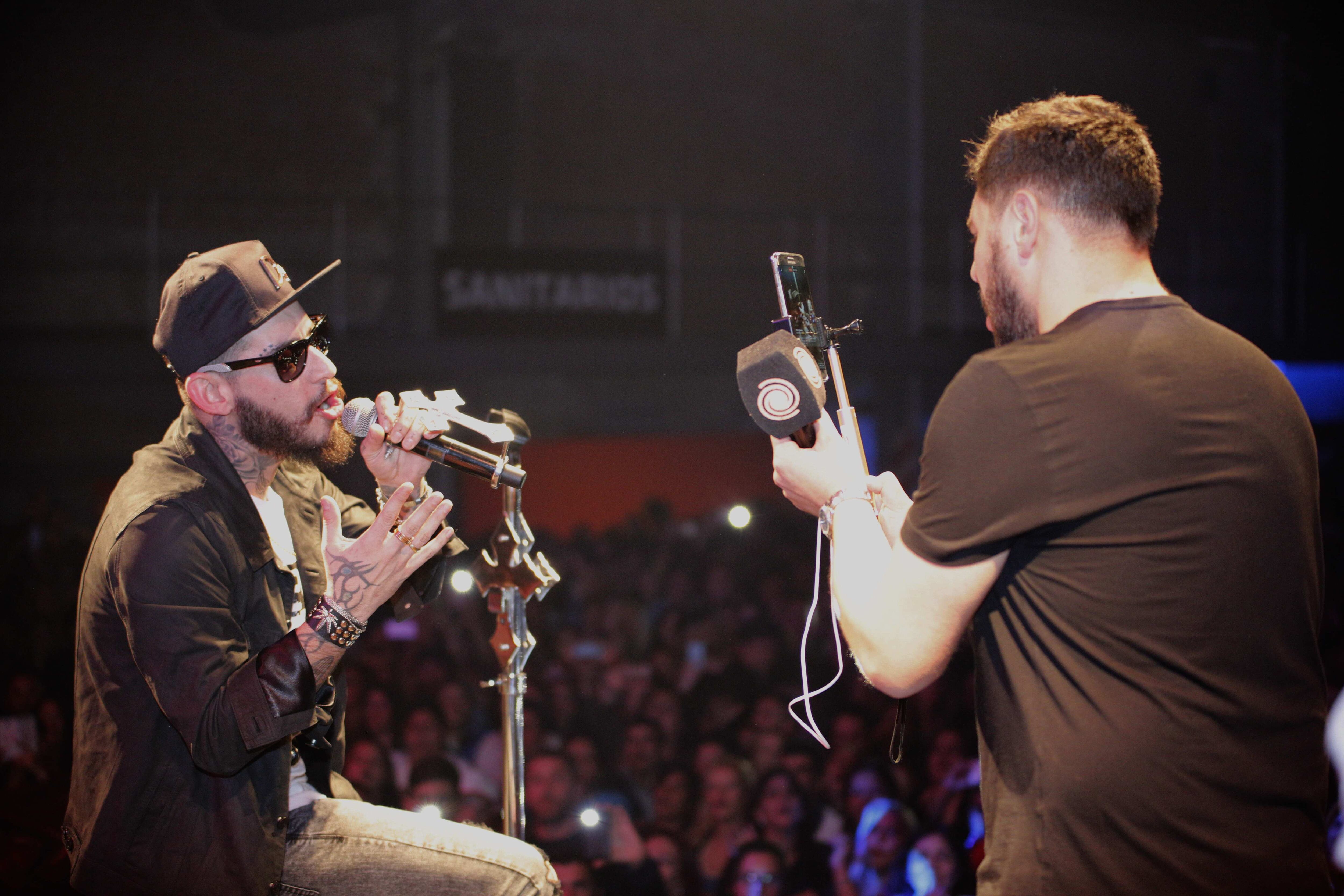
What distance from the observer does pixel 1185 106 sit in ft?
34.2

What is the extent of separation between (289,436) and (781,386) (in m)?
1.04

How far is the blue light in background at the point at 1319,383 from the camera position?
9.20m

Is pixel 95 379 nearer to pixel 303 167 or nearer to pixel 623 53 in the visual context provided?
pixel 303 167

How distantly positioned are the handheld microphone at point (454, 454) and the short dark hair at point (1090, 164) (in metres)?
1.01

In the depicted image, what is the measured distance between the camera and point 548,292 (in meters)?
8.30

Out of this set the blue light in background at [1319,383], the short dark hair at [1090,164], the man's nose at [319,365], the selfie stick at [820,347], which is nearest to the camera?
the short dark hair at [1090,164]

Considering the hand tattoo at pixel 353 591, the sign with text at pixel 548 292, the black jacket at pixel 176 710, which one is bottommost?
the black jacket at pixel 176 710

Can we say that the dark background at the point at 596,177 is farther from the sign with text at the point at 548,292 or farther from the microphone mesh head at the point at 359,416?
the microphone mesh head at the point at 359,416

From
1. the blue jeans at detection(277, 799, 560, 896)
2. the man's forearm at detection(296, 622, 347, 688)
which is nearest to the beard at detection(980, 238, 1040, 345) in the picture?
the man's forearm at detection(296, 622, 347, 688)

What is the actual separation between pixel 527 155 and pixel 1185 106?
6553mm

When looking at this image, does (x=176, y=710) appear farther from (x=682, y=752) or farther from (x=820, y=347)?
(x=682, y=752)

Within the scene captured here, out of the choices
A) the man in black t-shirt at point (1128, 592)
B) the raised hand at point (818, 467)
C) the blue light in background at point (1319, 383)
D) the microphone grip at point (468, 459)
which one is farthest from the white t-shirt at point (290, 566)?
the blue light in background at point (1319, 383)

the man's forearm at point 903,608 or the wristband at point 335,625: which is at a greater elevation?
the man's forearm at point 903,608

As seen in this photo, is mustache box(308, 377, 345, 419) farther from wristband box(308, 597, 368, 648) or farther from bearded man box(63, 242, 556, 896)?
wristband box(308, 597, 368, 648)
